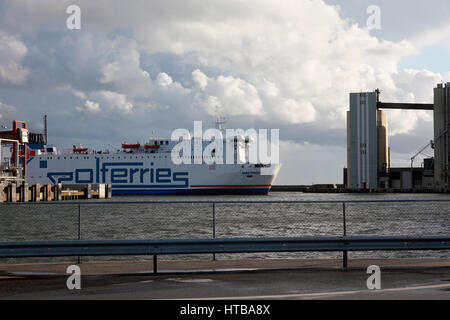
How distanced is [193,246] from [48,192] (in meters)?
66.2

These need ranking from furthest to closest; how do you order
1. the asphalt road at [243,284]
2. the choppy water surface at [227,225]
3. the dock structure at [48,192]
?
the dock structure at [48,192] < the choppy water surface at [227,225] < the asphalt road at [243,284]

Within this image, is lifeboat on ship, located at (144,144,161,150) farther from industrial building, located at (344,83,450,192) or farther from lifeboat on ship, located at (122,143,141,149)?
industrial building, located at (344,83,450,192)

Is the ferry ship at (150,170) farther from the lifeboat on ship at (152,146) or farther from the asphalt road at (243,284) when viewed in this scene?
the asphalt road at (243,284)

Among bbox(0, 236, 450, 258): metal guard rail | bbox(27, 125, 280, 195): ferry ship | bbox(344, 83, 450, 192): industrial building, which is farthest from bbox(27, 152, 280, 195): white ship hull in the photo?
bbox(0, 236, 450, 258): metal guard rail

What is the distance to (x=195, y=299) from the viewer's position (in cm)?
721

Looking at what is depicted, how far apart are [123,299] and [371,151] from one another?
9729 centimetres

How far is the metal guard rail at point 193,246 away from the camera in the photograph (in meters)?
9.44

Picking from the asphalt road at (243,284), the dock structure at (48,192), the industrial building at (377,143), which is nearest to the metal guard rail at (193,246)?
the asphalt road at (243,284)

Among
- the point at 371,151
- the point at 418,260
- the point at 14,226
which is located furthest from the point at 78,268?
the point at 371,151

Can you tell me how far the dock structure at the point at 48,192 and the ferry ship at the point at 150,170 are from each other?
6.84 m

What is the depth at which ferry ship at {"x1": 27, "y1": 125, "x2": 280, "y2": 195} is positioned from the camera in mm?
90562

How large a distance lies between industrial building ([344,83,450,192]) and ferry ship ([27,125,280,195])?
57.5 ft
